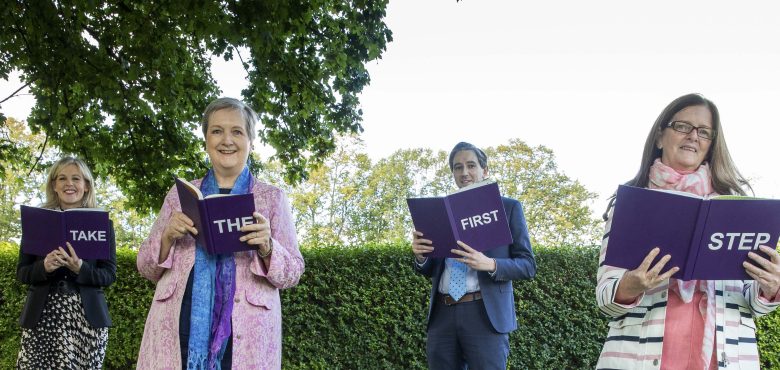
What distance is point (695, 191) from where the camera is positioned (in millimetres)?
2529

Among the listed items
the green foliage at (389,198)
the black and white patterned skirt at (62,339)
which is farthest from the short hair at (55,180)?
the green foliage at (389,198)

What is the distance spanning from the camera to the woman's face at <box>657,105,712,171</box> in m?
2.55

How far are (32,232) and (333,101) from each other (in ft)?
17.8

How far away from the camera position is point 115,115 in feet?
29.0

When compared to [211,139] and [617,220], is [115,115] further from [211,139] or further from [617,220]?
[617,220]

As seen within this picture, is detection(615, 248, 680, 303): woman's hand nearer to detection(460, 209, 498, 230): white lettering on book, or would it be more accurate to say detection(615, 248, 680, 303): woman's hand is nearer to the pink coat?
the pink coat

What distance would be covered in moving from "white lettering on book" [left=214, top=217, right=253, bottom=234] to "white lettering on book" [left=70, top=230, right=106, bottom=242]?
2.24 metres

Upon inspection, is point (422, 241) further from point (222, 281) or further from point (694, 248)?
point (694, 248)

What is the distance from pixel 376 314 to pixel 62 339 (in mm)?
3688

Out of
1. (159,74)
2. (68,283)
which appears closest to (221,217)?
(68,283)

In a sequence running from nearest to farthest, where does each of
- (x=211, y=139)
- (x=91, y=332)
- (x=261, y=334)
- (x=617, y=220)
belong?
(x=617, y=220), (x=261, y=334), (x=211, y=139), (x=91, y=332)

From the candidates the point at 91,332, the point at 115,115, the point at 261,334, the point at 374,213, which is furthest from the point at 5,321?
the point at 374,213

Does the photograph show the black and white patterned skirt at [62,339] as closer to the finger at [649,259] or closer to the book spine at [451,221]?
the book spine at [451,221]

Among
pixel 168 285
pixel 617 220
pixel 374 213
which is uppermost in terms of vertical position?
pixel 617 220
